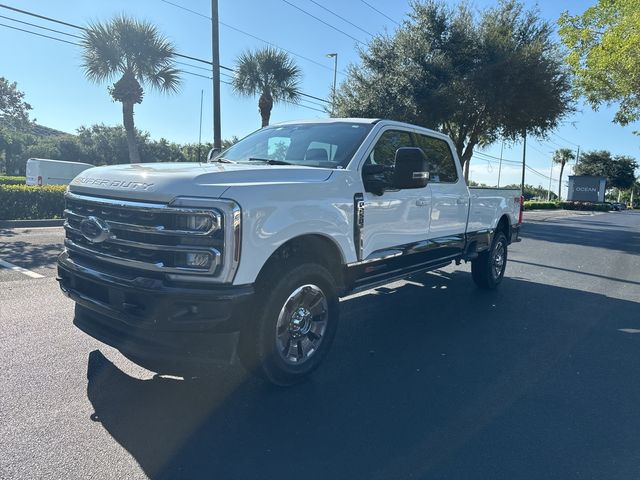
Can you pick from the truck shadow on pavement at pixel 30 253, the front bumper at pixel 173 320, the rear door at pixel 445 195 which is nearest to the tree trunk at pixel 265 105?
the truck shadow on pavement at pixel 30 253

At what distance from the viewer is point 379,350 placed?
4.80 metres

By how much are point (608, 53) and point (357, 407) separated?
17.6 meters

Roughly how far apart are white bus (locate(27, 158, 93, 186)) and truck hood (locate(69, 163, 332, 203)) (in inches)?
961

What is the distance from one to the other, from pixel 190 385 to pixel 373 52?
20.1 m

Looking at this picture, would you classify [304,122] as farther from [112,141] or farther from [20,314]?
[112,141]

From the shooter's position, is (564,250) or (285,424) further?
(564,250)

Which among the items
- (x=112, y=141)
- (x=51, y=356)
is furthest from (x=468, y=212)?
(x=112, y=141)

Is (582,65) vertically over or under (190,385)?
over

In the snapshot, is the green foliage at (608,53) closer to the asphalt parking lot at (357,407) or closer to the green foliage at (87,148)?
the asphalt parking lot at (357,407)

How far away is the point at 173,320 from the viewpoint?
317 cm

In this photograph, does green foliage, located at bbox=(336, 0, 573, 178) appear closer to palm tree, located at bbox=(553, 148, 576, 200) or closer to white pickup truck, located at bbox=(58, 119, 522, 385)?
white pickup truck, located at bbox=(58, 119, 522, 385)

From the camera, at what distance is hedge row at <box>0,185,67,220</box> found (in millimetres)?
13305

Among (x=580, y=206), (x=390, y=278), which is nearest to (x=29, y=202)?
(x=390, y=278)

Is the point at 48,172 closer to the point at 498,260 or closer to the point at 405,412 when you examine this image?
the point at 498,260
